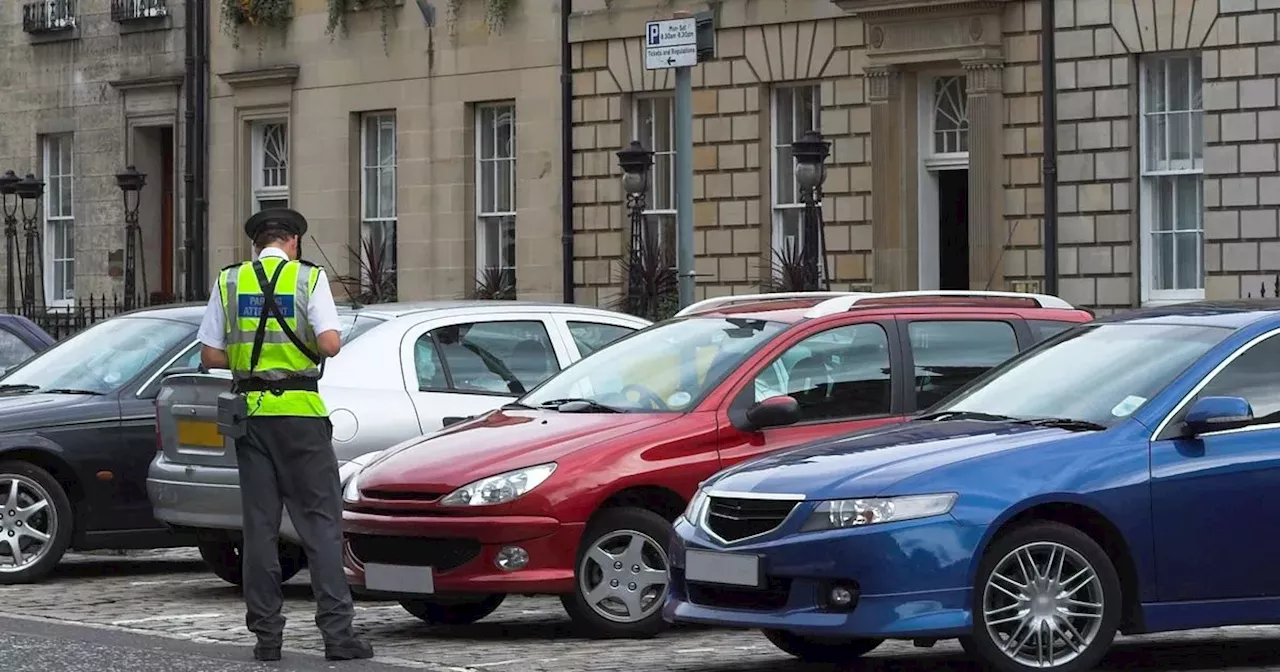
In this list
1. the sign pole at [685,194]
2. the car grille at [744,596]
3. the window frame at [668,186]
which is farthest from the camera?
the window frame at [668,186]

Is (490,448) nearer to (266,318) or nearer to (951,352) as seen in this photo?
(266,318)

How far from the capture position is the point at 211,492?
1466cm

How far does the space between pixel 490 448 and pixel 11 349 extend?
8.11 metres

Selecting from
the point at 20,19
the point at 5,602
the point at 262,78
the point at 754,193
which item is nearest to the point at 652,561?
the point at 5,602

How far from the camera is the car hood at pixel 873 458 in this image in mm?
10617

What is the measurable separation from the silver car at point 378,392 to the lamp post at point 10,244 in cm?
2510

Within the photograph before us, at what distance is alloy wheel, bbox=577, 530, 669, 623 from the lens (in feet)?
41.4

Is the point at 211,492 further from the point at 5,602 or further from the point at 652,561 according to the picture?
the point at 652,561

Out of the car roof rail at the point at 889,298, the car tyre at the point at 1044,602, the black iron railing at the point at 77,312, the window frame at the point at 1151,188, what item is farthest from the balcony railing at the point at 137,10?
the car tyre at the point at 1044,602

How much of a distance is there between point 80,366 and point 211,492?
2.62 meters

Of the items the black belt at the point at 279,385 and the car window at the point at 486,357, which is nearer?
the black belt at the point at 279,385

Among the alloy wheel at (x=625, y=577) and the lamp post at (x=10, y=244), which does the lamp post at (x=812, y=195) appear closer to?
the lamp post at (x=10, y=244)

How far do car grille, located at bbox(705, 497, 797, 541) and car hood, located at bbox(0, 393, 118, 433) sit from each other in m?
6.13

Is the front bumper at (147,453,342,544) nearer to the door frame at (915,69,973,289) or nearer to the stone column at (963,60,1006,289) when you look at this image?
the stone column at (963,60,1006,289)
